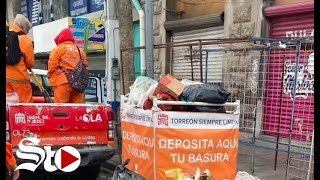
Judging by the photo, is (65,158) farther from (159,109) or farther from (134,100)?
(159,109)

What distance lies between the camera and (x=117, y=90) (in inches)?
348

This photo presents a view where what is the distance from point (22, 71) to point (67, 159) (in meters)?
2.01

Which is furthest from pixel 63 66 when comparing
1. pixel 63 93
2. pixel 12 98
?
pixel 12 98

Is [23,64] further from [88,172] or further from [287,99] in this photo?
[287,99]

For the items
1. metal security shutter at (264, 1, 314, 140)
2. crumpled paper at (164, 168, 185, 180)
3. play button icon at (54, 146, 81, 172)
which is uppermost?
metal security shutter at (264, 1, 314, 140)

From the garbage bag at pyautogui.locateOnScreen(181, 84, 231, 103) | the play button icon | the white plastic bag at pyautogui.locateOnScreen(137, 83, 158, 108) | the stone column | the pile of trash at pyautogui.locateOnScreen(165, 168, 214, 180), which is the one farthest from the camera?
the stone column

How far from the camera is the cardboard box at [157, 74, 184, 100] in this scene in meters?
4.33

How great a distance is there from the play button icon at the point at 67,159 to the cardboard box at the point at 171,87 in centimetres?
141

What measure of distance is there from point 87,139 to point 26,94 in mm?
1343

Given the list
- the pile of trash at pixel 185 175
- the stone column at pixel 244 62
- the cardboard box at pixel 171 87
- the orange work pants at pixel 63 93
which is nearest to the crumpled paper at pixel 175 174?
the pile of trash at pixel 185 175

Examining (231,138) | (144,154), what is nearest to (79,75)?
(144,154)

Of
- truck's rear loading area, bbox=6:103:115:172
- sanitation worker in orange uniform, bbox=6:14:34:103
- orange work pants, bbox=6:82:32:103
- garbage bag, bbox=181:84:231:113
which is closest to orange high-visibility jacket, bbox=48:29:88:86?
sanitation worker in orange uniform, bbox=6:14:34:103

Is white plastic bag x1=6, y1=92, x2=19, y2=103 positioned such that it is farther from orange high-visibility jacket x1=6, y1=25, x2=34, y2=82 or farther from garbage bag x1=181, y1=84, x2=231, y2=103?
garbage bag x1=181, y1=84, x2=231, y2=103

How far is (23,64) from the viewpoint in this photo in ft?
21.0
